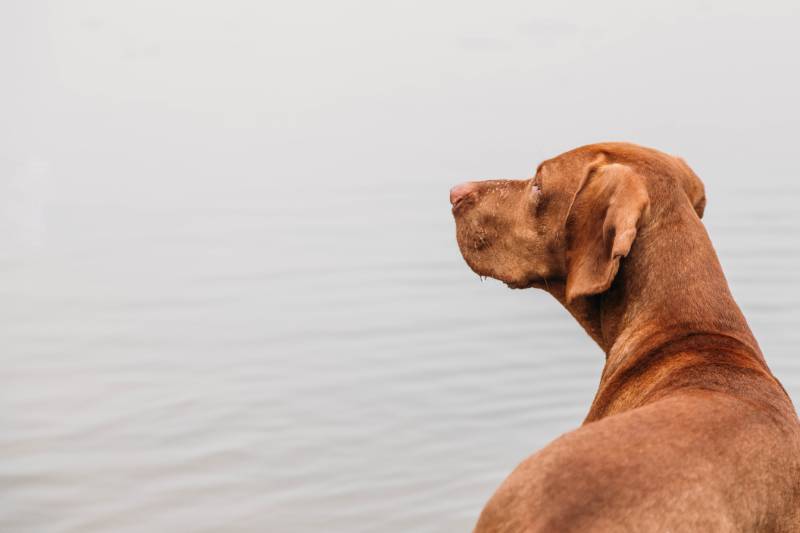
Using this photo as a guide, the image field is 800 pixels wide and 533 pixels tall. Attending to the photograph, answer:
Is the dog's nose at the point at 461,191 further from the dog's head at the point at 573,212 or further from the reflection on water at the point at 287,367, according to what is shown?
the reflection on water at the point at 287,367

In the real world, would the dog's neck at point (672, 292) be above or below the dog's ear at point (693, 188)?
below

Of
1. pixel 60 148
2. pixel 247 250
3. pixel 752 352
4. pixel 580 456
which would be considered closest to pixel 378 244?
pixel 247 250

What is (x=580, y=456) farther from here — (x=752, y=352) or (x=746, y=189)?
(x=746, y=189)

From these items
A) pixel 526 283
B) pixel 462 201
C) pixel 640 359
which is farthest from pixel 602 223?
pixel 462 201

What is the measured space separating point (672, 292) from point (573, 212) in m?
0.41

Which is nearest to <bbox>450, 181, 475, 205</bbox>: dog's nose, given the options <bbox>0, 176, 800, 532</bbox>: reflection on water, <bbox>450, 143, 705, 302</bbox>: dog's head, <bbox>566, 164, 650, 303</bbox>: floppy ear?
<bbox>450, 143, 705, 302</bbox>: dog's head

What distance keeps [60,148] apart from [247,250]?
5692 millimetres

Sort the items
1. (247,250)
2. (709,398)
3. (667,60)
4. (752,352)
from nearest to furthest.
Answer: (709,398) → (752,352) → (247,250) → (667,60)

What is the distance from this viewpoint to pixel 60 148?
58.5ft

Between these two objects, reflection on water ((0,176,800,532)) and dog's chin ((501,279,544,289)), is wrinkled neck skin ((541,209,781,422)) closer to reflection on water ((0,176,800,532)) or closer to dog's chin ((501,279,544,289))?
dog's chin ((501,279,544,289))

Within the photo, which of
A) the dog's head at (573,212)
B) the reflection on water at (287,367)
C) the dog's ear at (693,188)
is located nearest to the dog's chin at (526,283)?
the dog's head at (573,212)

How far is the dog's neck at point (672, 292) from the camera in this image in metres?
4.10

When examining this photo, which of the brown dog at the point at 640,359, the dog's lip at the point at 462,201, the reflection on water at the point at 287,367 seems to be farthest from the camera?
the reflection on water at the point at 287,367

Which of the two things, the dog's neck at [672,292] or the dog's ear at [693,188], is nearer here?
the dog's neck at [672,292]
